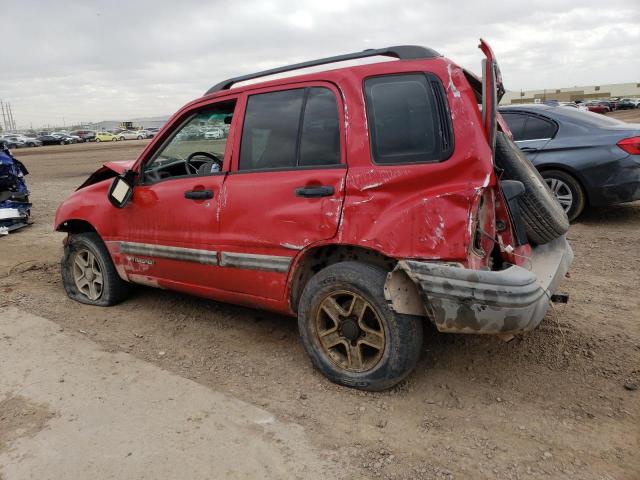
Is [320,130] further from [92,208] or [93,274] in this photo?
[93,274]

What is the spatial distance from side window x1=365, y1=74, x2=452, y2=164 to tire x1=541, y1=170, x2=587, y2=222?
4345 millimetres

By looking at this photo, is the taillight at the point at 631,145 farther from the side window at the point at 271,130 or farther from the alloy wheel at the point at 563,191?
the side window at the point at 271,130

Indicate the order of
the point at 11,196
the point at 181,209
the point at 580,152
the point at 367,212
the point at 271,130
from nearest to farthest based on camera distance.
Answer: the point at 367,212
the point at 271,130
the point at 181,209
the point at 580,152
the point at 11,196

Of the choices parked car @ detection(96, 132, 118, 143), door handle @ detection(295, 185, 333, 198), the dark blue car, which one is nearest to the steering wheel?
door handle @ detection(295, 185, 333, 198)

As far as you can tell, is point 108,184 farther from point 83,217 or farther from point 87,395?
point 87,395

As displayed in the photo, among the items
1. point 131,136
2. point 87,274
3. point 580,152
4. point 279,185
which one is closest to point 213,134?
point 279,185

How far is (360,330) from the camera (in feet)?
9.55

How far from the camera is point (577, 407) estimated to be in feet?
8.94

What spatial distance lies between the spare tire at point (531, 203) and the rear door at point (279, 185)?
1.10 metres

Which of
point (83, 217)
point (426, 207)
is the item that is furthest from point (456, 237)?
point (83, 217)

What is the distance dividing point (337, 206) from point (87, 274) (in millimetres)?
2924

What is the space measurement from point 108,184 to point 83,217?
1.44ft

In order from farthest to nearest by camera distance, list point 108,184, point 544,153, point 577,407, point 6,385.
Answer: point 544,153 → point 108,184 → point 6,385 → point 577,407

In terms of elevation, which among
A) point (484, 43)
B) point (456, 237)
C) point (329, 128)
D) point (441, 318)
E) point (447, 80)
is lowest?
point (441, 318)
